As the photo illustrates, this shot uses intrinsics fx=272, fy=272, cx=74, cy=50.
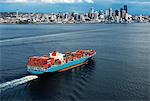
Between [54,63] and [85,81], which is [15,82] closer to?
[85,81]

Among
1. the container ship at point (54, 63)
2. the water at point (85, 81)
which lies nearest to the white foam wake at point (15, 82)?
the water at point (85, 81)

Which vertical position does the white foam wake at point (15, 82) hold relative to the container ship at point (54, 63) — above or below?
below

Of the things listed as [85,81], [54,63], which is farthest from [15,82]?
[54,63]

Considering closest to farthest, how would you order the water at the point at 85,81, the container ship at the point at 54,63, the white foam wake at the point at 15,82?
1. the water at the point at 85,81
2. the white foam wake at the point at 15,82
3. the container ship at the point at 54,63

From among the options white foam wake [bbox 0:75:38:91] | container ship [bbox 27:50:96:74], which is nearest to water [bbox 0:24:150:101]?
white foam wake [bbox 0:75:38:91]

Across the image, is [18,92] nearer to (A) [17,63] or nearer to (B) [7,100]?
(B) [7,100]

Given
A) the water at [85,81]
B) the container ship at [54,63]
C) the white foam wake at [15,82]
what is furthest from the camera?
the container ship at [54,63]

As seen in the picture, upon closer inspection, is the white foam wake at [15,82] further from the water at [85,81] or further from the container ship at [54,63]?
the container ship at [54,63]

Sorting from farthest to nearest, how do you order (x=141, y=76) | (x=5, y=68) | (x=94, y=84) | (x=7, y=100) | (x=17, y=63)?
(x=17, y=63)
(x=5, y=68)
(x=141, y=76)
(x=94, y=84)
(x=7, y=100)

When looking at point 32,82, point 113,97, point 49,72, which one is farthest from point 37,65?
point 113,97
